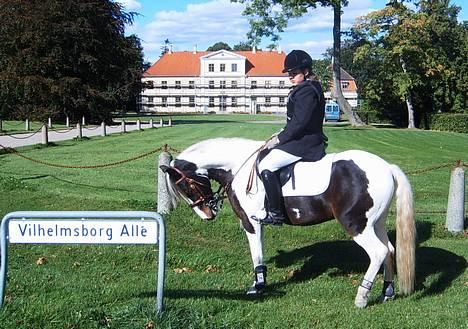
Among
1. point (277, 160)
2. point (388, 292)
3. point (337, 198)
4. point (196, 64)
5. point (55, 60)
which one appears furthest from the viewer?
point (196, 64)

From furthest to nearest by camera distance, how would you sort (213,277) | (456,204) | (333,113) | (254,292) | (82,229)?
(333,113) < (456,204) < (213,277) < (254,292) < (82,229)

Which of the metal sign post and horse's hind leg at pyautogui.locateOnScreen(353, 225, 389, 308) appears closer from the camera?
the metal sign post

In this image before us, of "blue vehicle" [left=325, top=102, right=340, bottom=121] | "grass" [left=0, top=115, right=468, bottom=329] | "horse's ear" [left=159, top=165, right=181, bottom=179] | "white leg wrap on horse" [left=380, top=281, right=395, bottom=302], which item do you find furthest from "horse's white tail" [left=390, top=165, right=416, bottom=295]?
"blue vehicle" [left=325, top=102, right=340, bottom=121]

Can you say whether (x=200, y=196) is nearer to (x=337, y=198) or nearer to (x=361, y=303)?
(x=337, y=198)

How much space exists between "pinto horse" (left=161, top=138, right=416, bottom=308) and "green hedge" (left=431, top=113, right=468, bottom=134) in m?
49.6

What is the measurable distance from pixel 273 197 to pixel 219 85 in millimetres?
117277

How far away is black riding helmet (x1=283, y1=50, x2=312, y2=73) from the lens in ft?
22.3

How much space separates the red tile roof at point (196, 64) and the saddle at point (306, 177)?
114 m

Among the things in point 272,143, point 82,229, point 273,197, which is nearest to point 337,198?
point 273,197

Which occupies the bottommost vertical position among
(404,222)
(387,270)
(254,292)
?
(254,292)

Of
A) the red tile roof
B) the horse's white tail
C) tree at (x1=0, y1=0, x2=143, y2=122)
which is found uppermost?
the red tile roof

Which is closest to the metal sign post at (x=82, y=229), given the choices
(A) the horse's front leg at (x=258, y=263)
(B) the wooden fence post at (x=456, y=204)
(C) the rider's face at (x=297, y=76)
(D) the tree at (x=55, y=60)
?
(A) the horse's front leg at (x=258, y=263)

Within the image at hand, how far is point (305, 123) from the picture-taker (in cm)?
666

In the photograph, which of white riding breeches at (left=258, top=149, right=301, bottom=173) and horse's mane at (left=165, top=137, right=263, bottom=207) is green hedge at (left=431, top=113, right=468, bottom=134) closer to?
horse's mane at (left=165, top=137, right=263, bottom=207)
